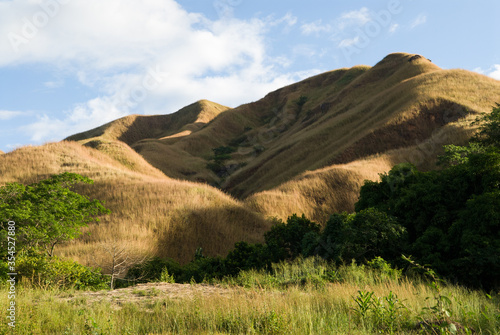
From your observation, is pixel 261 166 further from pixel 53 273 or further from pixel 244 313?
pixel 244 313

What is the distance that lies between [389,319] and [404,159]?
2656 centimetres

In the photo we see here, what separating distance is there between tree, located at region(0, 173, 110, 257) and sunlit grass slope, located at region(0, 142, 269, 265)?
8.96 ft

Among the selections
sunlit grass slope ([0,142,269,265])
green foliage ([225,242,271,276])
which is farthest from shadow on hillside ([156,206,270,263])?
green foliage ([225,242,271,276])

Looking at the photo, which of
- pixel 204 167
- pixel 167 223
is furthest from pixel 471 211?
pixel 204 167

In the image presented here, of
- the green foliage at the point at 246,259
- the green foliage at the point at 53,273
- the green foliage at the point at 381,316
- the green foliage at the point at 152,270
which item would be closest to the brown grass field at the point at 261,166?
the green foliage at the point at 152,270

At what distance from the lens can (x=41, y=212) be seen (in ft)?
31.4

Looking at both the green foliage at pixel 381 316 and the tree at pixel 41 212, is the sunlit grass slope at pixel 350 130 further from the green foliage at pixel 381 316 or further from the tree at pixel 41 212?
the green foliage at pixel 381 316

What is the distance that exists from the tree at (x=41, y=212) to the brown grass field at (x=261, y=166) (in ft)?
11.6

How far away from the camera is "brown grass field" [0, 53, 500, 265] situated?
17859 mm

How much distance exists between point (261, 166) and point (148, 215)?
2942 centimetres

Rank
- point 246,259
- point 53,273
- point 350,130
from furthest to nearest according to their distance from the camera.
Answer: point 350,130 < point 246,259 < point 53,273

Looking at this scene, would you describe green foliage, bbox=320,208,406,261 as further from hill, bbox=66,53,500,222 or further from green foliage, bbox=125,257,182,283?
hill, bbox=66,53,500,222

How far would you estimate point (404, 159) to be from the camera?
95.0 feet

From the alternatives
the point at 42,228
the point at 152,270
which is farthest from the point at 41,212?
the point at 152,270
